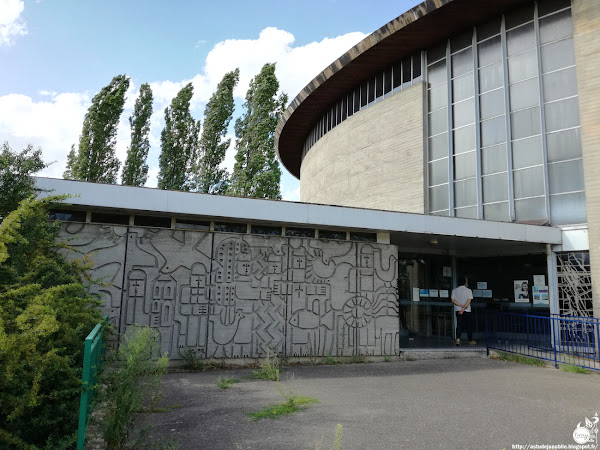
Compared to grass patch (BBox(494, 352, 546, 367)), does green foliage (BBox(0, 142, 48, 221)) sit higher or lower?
higher

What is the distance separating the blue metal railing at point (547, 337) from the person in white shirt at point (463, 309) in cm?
69

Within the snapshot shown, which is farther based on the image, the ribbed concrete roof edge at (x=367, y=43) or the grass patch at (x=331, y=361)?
the ribbed concrete roof edge at (x=367, y=43)

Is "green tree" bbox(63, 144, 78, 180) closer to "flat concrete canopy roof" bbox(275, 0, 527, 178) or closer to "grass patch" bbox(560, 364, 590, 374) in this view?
"flat concrete canopy roof" bbox(275, 0, 527, 178)

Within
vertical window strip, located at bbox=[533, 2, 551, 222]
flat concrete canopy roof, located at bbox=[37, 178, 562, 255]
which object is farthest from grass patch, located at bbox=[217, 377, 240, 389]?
vertical window strip, located at bbox=[533, 2, 551, 222]

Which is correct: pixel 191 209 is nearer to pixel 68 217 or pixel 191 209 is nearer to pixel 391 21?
pixel 68 217

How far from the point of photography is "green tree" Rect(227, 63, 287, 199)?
982 inches

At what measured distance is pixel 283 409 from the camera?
541 centimetres

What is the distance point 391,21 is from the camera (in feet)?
52.0

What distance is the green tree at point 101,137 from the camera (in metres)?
23.3

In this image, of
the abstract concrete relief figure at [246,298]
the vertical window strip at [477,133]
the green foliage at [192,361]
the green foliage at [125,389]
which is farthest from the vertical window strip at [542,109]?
the green foliage at [125,389]

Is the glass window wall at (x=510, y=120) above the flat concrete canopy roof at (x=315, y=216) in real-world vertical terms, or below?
above

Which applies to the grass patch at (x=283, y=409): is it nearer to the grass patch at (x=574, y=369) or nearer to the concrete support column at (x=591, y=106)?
the grass patch at (x=574, y=369)

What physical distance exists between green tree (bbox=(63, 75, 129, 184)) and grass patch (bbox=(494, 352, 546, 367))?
21.0 meters

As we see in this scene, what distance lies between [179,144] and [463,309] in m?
21.1
